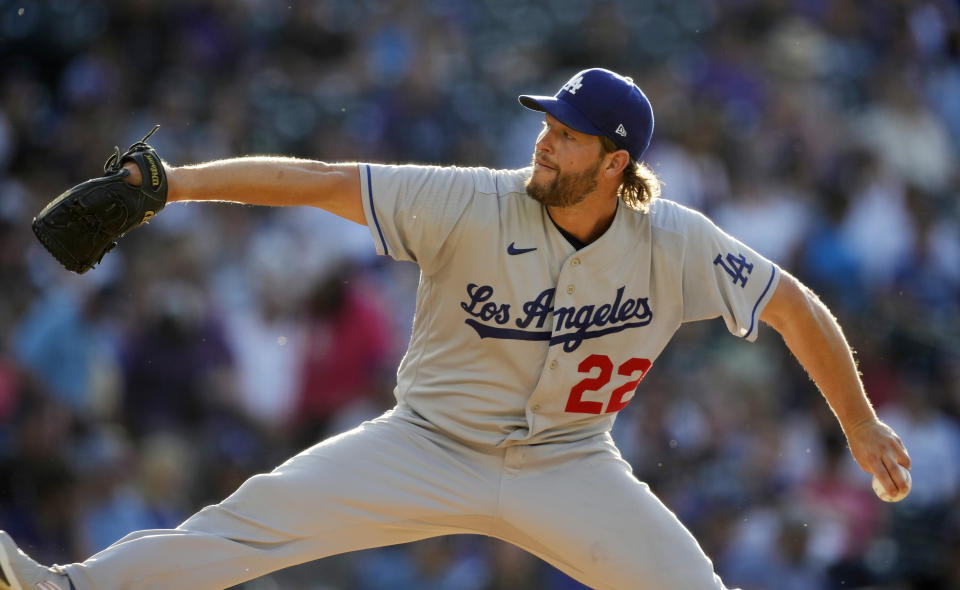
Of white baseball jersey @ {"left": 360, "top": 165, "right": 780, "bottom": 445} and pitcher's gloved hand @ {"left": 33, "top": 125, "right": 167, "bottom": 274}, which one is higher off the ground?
pitcher's gloved hand @ {"left": 33, "top": 125, "right": 167, "bottom": 274}

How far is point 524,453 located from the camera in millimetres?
4250

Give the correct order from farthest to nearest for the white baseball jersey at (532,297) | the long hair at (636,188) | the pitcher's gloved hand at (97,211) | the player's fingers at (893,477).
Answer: the long hair at (636,188), the player's fingers at (893,477), the white baseball jersey at (532,297), the pitcher's gloved hand at (97,211)

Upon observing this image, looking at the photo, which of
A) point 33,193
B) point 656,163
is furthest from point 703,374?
point 33,193

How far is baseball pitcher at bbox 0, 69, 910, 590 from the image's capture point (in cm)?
400

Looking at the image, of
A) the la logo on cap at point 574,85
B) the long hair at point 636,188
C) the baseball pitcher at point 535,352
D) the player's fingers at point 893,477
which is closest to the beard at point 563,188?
the baseball pitcher at point 535,352

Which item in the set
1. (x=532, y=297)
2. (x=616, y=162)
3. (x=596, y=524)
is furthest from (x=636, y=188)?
(x=596, y=524)

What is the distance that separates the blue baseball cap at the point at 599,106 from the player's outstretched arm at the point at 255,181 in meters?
0.81

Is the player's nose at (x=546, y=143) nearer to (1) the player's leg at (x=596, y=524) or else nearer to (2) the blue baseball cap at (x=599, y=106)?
(2) the blue baseball cap at (x=599, y=106)

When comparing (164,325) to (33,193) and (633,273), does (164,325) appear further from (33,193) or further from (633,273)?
(633,273)

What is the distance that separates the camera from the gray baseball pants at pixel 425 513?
384 centimetres

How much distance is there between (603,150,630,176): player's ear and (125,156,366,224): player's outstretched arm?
3.23ft

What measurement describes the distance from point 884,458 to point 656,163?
182 inches

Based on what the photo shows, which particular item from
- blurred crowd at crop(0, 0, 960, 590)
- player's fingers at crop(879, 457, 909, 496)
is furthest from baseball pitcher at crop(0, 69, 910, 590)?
blurred crowd at crop(0, 0, 960, 590)

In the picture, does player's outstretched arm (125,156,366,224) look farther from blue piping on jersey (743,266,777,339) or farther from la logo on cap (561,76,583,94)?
blue piping on jersey (743,266,777,339)
